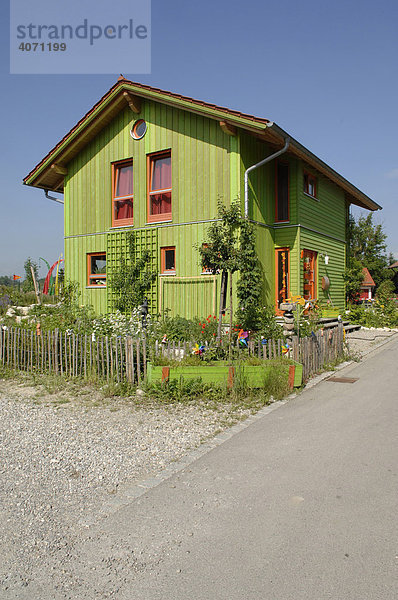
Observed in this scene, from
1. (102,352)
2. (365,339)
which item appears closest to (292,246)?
(365,339)

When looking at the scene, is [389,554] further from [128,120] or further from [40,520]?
[128,120]

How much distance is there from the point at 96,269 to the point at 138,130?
16.5 ft

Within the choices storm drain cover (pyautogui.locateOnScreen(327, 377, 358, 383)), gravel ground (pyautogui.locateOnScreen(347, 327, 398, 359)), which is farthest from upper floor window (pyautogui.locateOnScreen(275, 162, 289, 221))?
storm drain cover (pyautogui.locateOnScreen(327, 377, 358, 383))

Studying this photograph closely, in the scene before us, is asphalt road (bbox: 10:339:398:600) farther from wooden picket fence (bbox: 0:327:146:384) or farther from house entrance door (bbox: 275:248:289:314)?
house entrance door (bbox: 275:248:289:314)

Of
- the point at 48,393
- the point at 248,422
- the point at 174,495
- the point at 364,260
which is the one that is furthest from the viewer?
the point at 364,260

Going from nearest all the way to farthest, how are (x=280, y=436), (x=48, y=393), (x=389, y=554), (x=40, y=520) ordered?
1. (x=389, y=554)
2. (x=40, y=520)
3. (x=280, y=436)
4. (x=48, y=393)

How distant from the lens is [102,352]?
789 centimetres

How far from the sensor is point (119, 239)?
584 inches

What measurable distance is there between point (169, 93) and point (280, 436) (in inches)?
433

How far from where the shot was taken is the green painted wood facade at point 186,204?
12.7 m

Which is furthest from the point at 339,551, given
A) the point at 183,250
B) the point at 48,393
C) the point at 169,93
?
the point at 169,93

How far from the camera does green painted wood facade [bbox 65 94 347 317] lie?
12711 millimetres

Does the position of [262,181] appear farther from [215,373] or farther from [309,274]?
[215,373]

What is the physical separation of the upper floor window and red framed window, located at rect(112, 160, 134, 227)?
4.95 metres
